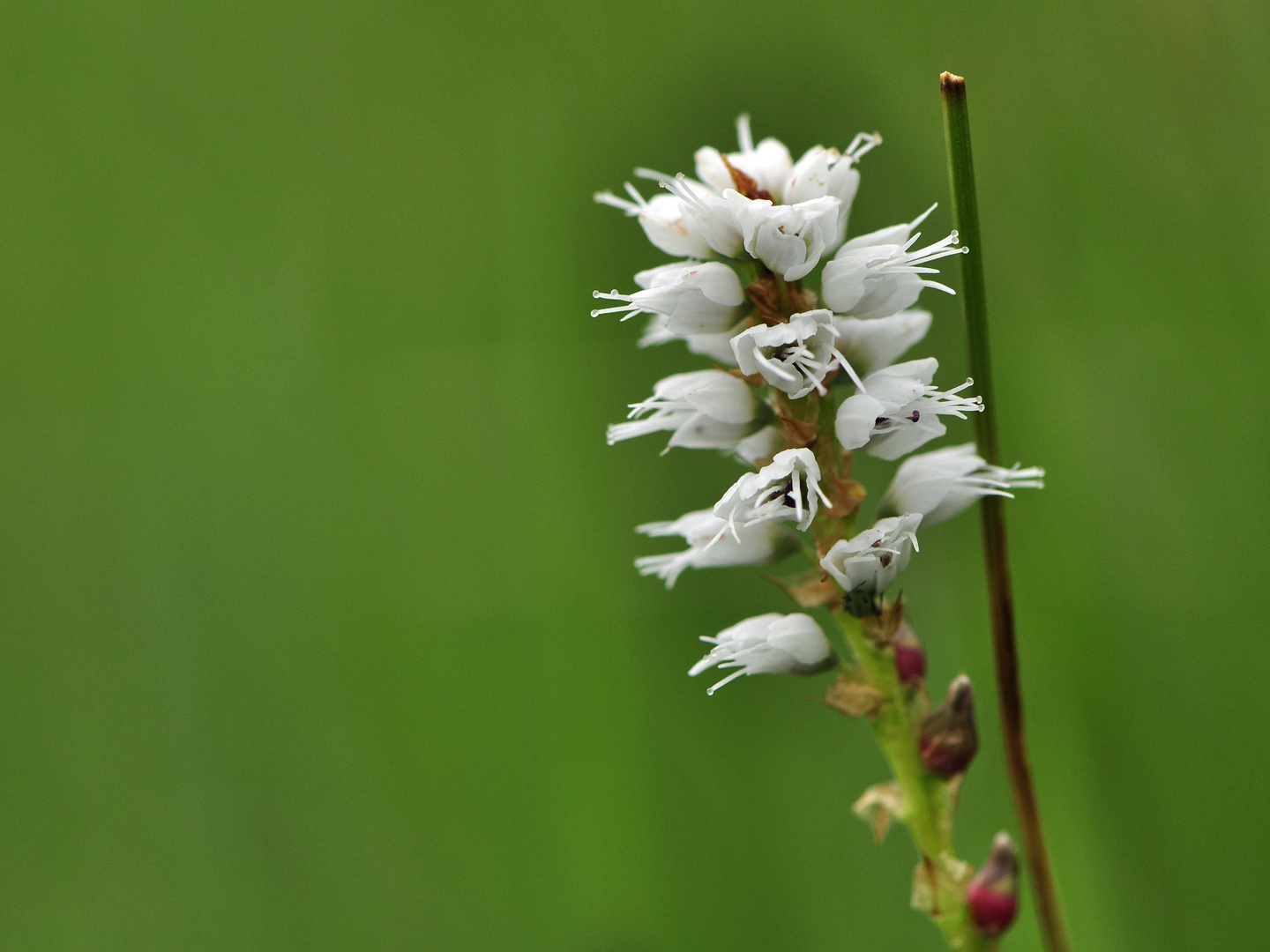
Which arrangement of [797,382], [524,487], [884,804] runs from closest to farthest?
[797,382]
[884,804]
[524,487]

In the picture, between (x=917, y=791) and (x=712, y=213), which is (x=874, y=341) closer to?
(x=712, y=213)

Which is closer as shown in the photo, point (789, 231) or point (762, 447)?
point (789, 231)

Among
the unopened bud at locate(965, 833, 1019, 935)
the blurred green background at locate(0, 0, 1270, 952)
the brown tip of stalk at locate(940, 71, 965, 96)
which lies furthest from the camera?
the blurred green background at locate(0, 0, 1270, 952)

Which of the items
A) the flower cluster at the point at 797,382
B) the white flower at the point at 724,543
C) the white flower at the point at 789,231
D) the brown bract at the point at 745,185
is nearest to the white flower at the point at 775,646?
the flower cluster at the point at 797,382

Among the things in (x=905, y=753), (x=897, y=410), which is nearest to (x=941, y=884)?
(x=905, y=753)

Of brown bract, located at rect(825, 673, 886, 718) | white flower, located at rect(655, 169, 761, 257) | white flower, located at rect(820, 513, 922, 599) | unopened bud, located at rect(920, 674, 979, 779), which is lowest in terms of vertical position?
unopened bud, located at rect(920, 674, 979, 779)

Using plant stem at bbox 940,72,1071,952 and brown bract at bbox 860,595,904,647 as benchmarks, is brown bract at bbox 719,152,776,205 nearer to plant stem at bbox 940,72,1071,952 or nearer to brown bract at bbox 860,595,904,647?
plant stem at bbox 940,72,1071,952

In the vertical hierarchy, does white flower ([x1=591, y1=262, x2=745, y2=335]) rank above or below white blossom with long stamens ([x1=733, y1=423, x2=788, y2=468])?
above

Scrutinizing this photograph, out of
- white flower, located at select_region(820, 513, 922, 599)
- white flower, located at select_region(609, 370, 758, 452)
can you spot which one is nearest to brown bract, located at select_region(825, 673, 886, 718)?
white flower, located at select_region(820, 513, 922, 599)
